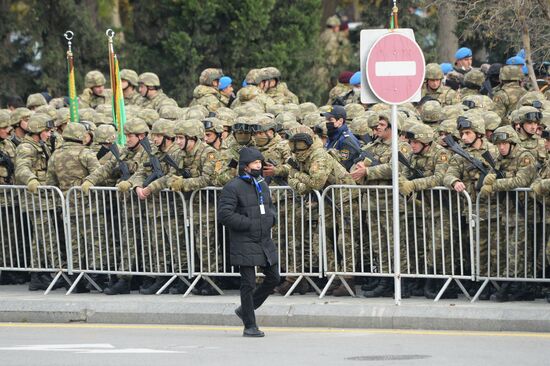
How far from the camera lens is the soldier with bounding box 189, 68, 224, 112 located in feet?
72.0

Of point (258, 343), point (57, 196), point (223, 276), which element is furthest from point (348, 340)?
point (57, 196)

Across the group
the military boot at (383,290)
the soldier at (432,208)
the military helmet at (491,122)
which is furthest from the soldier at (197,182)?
the military helmet at (491,122)

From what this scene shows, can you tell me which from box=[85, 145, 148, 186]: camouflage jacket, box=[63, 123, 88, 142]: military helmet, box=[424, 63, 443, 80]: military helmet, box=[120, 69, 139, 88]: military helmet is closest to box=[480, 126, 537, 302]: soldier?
box=[85, 145, 148, 186]: camouflage jacket

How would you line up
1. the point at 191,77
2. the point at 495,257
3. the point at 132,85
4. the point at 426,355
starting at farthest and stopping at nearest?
the point at 191,77
the point at 132,85
the point at 495,257
the point at 426,355

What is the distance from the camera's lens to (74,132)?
17.1 metres

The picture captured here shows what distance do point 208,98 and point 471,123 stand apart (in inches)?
282

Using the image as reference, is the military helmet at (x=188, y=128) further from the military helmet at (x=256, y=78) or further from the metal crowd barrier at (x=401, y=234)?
the military helmet at (x=256, y=78)

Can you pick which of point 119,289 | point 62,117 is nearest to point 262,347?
point 119,289

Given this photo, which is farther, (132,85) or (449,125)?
(132,85)

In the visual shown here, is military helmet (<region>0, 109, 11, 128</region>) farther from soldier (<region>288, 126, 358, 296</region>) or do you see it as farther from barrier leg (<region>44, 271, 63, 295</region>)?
soldier (<region>288, 126, 358, 296</region>)

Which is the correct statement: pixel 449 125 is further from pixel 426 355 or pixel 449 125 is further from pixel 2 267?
pixel 2 267

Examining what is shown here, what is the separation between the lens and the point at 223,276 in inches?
655

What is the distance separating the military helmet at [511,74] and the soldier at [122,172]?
5.05 m

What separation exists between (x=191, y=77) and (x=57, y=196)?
38.7ft
